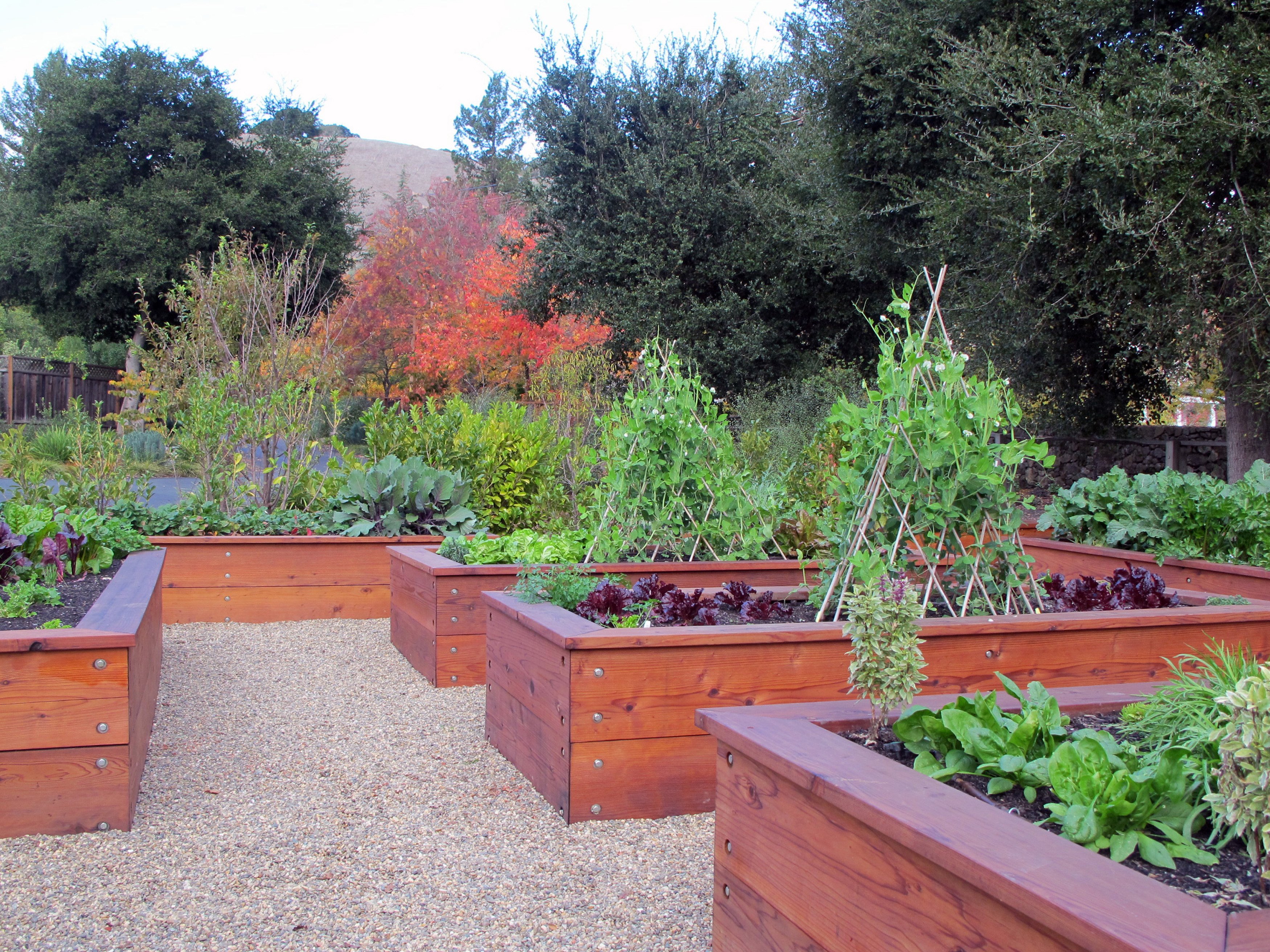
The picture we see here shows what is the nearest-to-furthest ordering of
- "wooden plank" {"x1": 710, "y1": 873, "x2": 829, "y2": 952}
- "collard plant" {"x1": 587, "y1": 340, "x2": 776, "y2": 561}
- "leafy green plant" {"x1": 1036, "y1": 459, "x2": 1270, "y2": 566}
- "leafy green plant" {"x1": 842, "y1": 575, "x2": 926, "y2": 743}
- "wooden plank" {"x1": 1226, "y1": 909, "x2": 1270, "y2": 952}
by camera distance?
"wooden plank" {"x1": 1226, "y1": 909, "x2": 1270, "y2": 952}, "wooden plank" {"x1": 710, "y1": 873, "x2": 829, "y2": 952}, "leafy green plant" {"x1": 842, "y1": 575, "x2": 926, "y2": 743}, "collard plant" {"x1": 587, "y1": 340, "x2": 776, "y2": 561}, "leafy green plant" {"x1": 1036, "y1": 459, "x2": 1270, "y2": 566}

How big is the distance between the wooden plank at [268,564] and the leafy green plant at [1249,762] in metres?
5.33

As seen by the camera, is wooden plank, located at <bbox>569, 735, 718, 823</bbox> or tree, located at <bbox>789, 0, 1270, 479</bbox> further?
tree, located at <bbox>789, 0, 1270, 479</bbox>

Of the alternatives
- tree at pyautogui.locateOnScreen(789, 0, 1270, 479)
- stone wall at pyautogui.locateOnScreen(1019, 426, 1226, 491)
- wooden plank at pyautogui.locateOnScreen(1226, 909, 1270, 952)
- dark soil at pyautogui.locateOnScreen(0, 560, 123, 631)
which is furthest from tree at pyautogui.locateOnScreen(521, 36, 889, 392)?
wooden plank at pyautogui.locateOnScreen(1226, 909, 1270, 952)

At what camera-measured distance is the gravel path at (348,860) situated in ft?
7.36

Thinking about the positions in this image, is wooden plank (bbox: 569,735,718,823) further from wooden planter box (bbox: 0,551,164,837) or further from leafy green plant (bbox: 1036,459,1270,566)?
leafy green plant (bbox: 1036,459,1270,566)

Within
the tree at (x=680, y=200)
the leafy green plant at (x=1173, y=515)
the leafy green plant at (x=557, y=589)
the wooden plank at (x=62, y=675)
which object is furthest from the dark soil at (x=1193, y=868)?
the tree at (x=680, y=200)

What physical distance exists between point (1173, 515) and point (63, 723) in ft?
18.0

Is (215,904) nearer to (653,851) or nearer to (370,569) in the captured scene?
(653,851)

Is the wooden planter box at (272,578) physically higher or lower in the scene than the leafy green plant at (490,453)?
lower

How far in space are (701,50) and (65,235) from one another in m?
14.8

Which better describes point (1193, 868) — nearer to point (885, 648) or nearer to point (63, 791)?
point (885, 648)

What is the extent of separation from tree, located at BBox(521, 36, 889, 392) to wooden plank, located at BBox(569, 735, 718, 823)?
35.7 ft

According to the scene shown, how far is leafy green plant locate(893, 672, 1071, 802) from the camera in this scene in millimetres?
1808

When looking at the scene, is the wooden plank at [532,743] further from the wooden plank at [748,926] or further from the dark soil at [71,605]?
the dark soil at [71,605]
